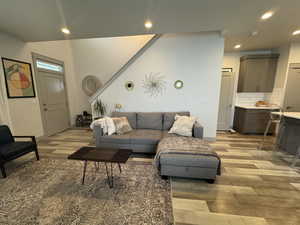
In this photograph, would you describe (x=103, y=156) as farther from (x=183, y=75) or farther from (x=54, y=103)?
(x=54, y=103)

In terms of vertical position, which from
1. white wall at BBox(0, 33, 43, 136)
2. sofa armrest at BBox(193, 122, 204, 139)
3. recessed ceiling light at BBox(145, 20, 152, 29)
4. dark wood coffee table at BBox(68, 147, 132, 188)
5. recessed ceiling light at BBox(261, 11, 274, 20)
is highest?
recessed ceiling light at BBox(145, 20, 152, 29)

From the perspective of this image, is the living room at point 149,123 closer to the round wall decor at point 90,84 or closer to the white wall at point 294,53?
the white wall at point 294,53

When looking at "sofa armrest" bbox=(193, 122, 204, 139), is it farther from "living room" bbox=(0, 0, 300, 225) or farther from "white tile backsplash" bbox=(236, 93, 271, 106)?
"white tile backsplash" bbox=(236, 93, 271, 106)

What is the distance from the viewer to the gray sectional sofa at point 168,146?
196 centimetres

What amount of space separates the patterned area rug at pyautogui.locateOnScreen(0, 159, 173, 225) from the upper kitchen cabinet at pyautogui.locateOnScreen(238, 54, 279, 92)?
408 centimetres

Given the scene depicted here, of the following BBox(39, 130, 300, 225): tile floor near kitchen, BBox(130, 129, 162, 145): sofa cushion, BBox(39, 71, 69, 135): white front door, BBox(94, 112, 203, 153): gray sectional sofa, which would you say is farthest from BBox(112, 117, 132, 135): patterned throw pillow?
BBox(39, 71, 69, 135): white front door

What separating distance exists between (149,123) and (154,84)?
1.08m

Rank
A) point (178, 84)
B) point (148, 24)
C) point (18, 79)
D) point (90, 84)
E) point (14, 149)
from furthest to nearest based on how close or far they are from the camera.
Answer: point (90, 84)
point (178, 84)
point (18, 79)
point (148, 24)
point (14, 149)

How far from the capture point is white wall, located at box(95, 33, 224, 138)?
3.28m

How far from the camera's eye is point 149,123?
3.40 meters

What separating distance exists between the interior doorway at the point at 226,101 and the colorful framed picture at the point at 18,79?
583 cm

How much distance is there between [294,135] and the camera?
274cm

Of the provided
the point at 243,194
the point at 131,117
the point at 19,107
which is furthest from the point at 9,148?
the point at 243,194

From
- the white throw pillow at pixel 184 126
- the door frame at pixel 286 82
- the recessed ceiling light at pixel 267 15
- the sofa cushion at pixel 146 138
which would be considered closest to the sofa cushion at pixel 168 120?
the white throw pillow at pixel 184 126
